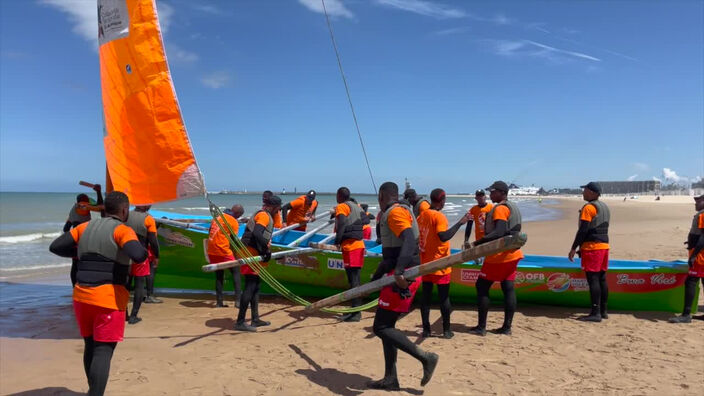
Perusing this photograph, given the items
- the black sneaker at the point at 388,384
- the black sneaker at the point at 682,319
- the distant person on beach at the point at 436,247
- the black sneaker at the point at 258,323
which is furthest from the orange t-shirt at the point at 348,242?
the black sneaker at the point at 682,319

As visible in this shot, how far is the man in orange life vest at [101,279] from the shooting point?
3.08 m

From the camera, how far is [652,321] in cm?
580

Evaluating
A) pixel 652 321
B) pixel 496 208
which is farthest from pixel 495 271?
pixel 652 321

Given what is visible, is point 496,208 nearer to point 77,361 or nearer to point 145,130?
point 145,130

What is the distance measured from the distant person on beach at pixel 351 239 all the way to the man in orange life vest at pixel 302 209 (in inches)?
103

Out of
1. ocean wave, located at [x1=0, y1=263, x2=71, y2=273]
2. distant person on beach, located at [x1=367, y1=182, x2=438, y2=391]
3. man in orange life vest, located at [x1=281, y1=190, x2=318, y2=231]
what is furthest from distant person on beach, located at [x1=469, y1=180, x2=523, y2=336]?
ocean wave, located at [x1=0, y1=263, x2=71, y2=273]

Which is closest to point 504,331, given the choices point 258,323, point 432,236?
point 432,236

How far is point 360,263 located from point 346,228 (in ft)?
1.84

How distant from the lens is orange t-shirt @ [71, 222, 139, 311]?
3.07 metres

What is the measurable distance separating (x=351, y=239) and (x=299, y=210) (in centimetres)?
305

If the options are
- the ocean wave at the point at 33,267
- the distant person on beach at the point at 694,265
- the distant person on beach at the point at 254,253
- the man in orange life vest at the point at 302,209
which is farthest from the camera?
the ocean wave at the point at 33,267

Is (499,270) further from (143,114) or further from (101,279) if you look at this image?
(143,114)

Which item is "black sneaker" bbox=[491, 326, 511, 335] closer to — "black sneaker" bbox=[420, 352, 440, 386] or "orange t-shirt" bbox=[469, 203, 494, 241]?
"orange t-shirt" bbox=[469, 203, 494, 241]

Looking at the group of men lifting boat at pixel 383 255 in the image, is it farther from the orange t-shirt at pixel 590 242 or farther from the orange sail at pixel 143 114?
the orange sail at pixel 143 114
